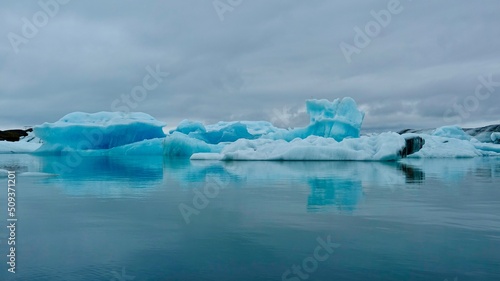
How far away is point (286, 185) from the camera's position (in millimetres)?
10031

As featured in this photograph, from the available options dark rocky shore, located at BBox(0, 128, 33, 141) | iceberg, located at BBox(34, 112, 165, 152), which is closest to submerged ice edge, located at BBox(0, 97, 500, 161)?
iceberg, located at BBox(34, 112, 165, 152)

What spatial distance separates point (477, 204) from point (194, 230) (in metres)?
4.62

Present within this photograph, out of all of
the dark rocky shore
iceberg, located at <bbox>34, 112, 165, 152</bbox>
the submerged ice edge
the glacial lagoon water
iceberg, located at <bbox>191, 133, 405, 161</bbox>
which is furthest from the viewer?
the dark rocky shore

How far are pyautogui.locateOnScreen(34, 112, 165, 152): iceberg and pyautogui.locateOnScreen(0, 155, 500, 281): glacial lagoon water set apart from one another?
25.5 metres

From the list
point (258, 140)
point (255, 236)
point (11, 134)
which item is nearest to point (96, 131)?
point (258, 140)

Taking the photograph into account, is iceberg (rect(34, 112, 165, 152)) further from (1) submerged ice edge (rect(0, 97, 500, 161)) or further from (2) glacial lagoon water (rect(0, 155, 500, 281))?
(2) glacial lagoon water (rect(0, 155, 500, 281))

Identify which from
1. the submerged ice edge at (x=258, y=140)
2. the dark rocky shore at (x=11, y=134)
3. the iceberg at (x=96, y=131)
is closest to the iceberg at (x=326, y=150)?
the submerged ice edge at (x=258, y=140)

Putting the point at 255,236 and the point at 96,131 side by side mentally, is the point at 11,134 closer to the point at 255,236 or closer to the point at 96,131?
the point at 96,131

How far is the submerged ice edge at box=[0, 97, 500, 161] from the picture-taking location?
2214cm

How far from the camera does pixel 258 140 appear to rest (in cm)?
2573

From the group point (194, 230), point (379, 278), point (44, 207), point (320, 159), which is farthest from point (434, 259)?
point (320, 159)

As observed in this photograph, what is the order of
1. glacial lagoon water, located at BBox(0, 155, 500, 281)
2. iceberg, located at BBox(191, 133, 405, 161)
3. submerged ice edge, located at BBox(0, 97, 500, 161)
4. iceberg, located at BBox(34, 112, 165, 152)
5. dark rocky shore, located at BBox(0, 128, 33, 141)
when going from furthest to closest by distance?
dark rocky shore, located at BBox(0, 128, 33, 141), iceberg, located at BBox(34, 112, 165, 152), submerged ice edge, located at BBox(0, 97, 500, 161), iceberg, located at BBox(191, 133, 405, 161), glacial lagoon water, located at BBox(0, 155, 500, 281)

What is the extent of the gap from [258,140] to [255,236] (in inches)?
827

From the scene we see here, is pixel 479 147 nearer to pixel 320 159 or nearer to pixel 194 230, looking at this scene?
pixel 320 159
